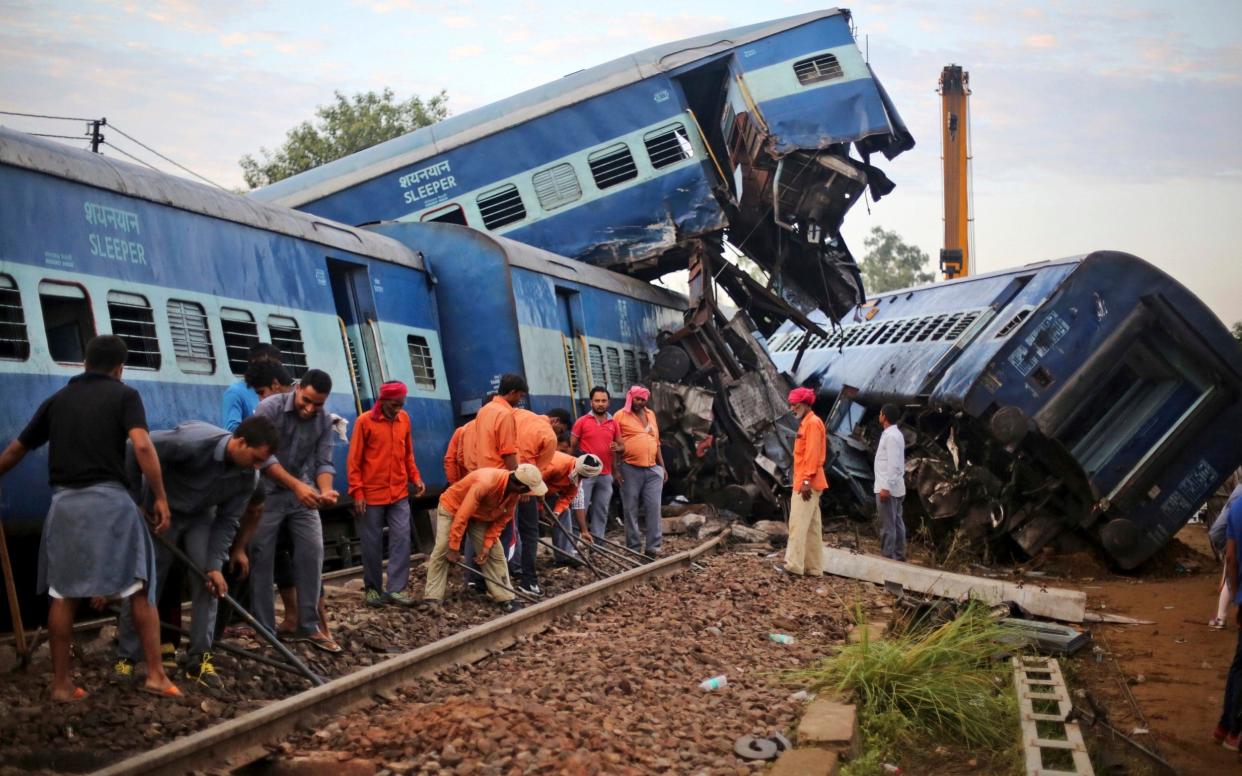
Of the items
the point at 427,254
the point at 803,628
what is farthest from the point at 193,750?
the point at 427,254

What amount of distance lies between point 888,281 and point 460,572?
7284 centimetres

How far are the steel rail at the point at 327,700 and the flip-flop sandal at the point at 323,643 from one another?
0.68 metres

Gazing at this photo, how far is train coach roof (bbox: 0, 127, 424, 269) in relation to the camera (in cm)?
810

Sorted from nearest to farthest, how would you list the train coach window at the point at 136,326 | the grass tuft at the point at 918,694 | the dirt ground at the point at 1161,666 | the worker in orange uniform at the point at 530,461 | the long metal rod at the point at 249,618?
the long metal rod at the point at 249,618 < the grass tuft at the point at 918,694 < the dirt ground at the point at 1161,666 < the train coach window at the point at 136,326 < the worker in orange uniform at the point at 530,461

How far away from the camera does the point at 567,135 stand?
18750mm

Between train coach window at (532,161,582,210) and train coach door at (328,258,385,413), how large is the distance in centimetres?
665

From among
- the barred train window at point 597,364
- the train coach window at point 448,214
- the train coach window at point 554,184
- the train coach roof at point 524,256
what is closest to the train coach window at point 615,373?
the barred train window at point 597,364

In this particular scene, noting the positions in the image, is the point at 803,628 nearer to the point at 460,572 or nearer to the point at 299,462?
the point at 460,572

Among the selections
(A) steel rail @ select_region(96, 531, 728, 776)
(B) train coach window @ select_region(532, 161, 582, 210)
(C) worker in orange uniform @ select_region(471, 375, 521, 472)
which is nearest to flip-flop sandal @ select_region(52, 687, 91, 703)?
(A) steel rail @ select_region(96, 531, 728, 776)

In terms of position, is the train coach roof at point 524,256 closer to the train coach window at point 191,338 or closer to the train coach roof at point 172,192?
the train coach roof at point 172,192

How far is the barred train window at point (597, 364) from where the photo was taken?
16369 millimetres

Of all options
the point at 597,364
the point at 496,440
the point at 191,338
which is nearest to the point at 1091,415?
the point at 597,364

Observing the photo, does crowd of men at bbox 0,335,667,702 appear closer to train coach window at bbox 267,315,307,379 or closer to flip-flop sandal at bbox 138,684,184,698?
flip-flop sandal at bbox 138,684,184,698

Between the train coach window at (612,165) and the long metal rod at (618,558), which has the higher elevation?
the train coach window at (612,165)
